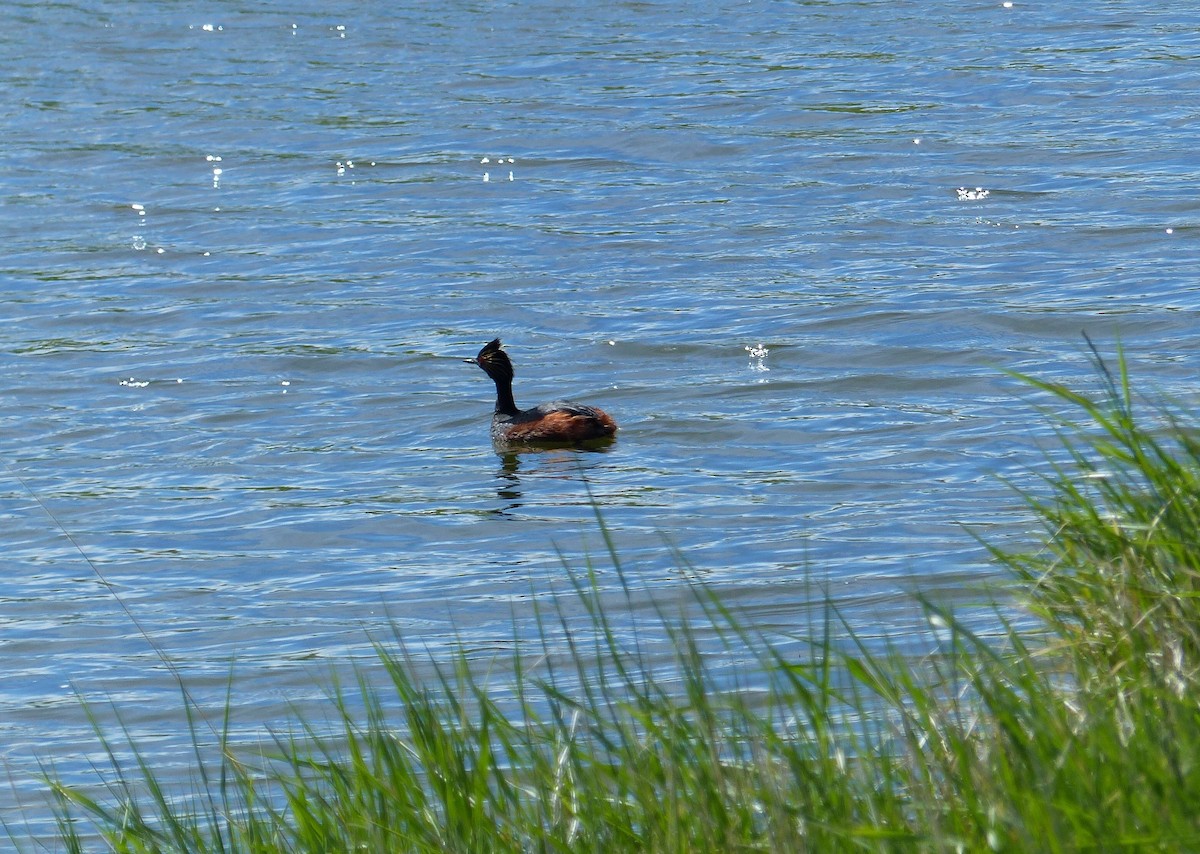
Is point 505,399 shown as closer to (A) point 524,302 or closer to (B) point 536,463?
(B) point 536,463

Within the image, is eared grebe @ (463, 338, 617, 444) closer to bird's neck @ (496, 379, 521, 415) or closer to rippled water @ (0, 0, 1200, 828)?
bird's neck @ (496, 379, 521, 415)

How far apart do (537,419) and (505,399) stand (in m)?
0.60

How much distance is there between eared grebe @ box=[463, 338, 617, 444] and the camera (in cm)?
1163

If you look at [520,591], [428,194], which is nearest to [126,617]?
[520,591]

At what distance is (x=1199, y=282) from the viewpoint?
13273 millimetres

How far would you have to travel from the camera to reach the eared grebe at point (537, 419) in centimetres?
1163

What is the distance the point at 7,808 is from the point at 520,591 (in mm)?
2659

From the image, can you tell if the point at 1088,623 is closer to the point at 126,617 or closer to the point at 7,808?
the point at 7,808

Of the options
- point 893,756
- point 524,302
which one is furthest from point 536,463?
point 893,756

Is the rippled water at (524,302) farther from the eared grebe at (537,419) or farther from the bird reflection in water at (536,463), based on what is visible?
the eared grebe at (537,419)

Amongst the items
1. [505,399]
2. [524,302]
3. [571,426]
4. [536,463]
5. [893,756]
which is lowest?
[893,756]

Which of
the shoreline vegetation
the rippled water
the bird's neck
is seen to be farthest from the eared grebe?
the shoreline vegetation

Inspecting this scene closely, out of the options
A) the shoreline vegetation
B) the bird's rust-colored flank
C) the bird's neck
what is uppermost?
the bird's neck

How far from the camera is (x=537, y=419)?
11.8 m
